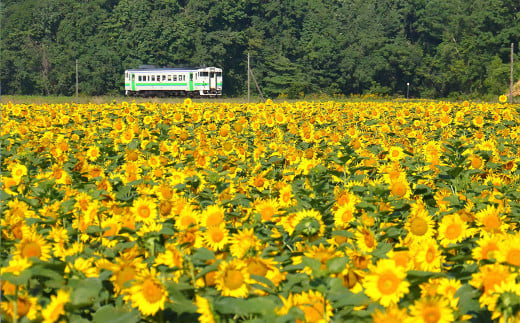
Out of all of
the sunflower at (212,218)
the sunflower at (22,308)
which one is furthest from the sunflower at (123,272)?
the sunflower at (212,218)

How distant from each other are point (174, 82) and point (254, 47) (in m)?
26.1

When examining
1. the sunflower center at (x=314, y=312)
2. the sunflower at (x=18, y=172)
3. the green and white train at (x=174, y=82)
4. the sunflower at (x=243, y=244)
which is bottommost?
the sunflower center at (x=314, y=312)

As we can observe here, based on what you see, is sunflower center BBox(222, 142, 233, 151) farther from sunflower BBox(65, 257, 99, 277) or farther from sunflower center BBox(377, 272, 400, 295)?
sunflower center BBox(377, 272, 400, 295)

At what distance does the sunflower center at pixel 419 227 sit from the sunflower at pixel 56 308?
2.05 metres

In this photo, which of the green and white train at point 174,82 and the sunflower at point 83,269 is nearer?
the sunflower at point 83,269

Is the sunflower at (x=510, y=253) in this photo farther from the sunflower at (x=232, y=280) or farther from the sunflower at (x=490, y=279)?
the sunflower at (x=232, y=280)

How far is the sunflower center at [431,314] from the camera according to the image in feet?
7.52

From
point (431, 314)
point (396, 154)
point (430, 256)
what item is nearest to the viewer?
point (431, 314)

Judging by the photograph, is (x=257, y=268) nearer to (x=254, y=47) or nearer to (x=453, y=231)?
(x=453, y=231)

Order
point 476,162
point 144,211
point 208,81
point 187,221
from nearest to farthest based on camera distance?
point 187,221
point 144,211
point 476,162
point 208,81

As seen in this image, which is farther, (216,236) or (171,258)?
(216,236)

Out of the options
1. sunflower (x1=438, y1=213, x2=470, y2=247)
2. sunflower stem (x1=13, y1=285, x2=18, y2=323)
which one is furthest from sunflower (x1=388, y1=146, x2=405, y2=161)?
sunflower stem (x1=13, y1=285, x2=18, y2=323)

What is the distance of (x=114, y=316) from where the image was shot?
7.91 ft

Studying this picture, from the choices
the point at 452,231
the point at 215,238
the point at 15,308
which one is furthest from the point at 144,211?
the point at 452,231
